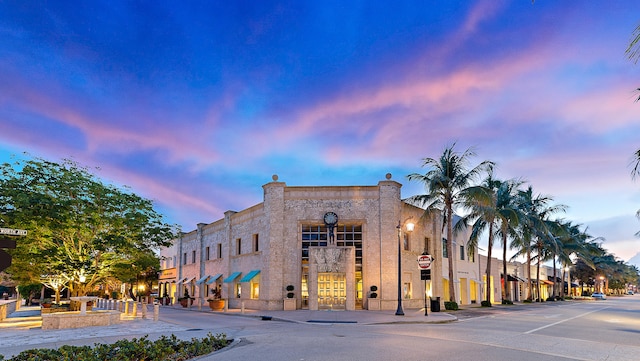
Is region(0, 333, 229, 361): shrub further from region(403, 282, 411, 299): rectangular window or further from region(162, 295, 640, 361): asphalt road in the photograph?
region(403, 282, 411, 299): rectangular window

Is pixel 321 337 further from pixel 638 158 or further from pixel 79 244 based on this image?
pixel 79 244

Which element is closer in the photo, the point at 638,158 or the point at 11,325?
the point at 638,158

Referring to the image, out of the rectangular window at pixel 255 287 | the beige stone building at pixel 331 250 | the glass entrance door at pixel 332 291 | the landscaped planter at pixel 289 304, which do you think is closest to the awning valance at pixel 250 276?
the beige stone building at pixel 331 250

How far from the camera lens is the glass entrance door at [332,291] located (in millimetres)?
29797

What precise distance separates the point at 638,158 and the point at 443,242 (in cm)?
2830

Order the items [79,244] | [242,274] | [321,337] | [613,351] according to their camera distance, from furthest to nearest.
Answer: [242,274] < [79,244] < [321,337] < [613,351]

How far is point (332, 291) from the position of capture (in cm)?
3000

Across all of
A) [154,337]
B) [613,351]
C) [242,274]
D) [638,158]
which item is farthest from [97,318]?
[638,158]

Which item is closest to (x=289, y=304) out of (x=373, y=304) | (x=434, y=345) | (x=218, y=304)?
(x=373, y=304)

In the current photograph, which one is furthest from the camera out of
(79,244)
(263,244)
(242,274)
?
(242,274)

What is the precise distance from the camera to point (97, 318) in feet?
66.2

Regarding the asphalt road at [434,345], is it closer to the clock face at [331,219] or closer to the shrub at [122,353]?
the shrub at [122,353]

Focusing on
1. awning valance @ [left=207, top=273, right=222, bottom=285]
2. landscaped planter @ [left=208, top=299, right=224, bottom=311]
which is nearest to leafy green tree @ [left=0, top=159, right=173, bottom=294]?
landscaped planter @ [left=208, top=299, right=224, bottom=311]

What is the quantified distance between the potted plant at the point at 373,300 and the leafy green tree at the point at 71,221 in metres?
14.4
